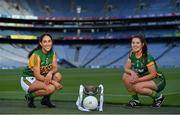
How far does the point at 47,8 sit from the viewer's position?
70.9 metres

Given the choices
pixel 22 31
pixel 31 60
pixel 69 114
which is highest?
pixel 22 31

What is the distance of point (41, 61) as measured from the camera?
9.35 meters

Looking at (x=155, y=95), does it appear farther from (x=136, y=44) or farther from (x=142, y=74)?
(x=136, y=44)

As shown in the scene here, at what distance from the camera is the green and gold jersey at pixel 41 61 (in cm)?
927

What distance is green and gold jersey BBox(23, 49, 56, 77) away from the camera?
927 cm

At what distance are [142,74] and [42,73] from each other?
2.46 metres

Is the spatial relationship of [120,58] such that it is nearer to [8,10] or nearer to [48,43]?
[8,10]

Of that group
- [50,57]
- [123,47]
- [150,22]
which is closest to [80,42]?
[123,47]

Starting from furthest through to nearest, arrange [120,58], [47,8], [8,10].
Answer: [47,8]
[8,10]
[120,58]

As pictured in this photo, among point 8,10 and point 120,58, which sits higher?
point 8,10

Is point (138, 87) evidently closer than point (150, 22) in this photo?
Yes

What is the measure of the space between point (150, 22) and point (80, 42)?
12.7 metres

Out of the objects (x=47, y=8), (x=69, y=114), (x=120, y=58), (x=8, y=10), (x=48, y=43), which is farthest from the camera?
(x=47, y=8)

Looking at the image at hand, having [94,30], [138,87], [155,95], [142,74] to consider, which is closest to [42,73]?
[138,87]
